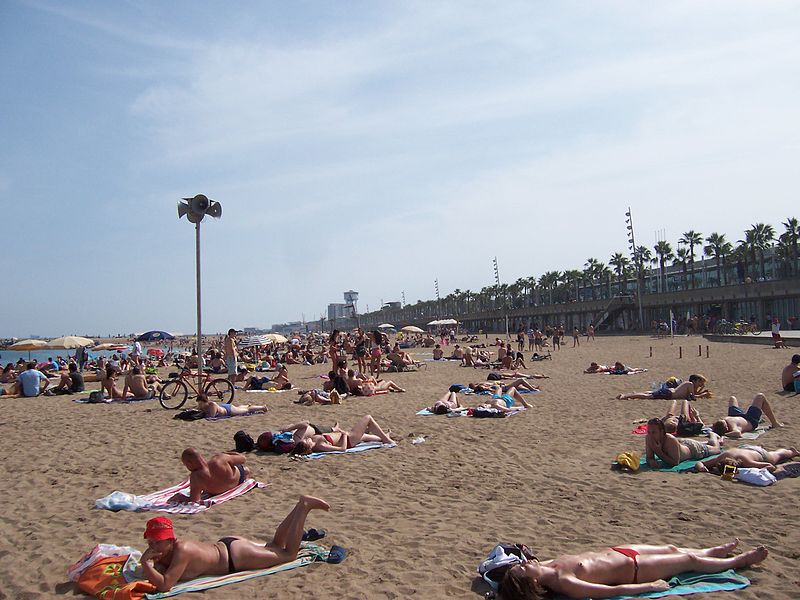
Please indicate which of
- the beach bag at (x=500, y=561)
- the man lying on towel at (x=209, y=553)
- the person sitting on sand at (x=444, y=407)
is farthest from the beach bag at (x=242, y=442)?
the beach bag at (x=500, y=561)

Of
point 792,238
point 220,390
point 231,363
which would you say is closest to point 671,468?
point 220,390

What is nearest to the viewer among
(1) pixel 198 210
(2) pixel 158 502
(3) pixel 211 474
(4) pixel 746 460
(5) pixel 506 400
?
(2) pixel 158 502

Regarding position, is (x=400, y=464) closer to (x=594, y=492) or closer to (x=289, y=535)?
(x=594, y=492)

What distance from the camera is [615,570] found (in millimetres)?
3945

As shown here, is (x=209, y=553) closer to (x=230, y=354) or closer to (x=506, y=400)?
(x=506, y=400)

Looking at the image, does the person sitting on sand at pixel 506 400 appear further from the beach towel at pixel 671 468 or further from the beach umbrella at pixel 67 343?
the beach umbrella at pixel 67 343

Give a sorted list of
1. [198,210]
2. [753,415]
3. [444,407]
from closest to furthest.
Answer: [753,415], [444,407], [198,210]

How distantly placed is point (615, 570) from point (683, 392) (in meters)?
8.61

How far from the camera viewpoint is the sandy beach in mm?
4340

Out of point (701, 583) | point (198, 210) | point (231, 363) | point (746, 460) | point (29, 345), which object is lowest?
point (701, 583)

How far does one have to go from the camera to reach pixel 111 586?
13.3ft

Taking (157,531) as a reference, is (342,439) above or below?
below

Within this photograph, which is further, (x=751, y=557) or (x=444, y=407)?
(x=444, y=407)

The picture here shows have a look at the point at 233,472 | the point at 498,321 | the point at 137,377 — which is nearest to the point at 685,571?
the point at 233,472
